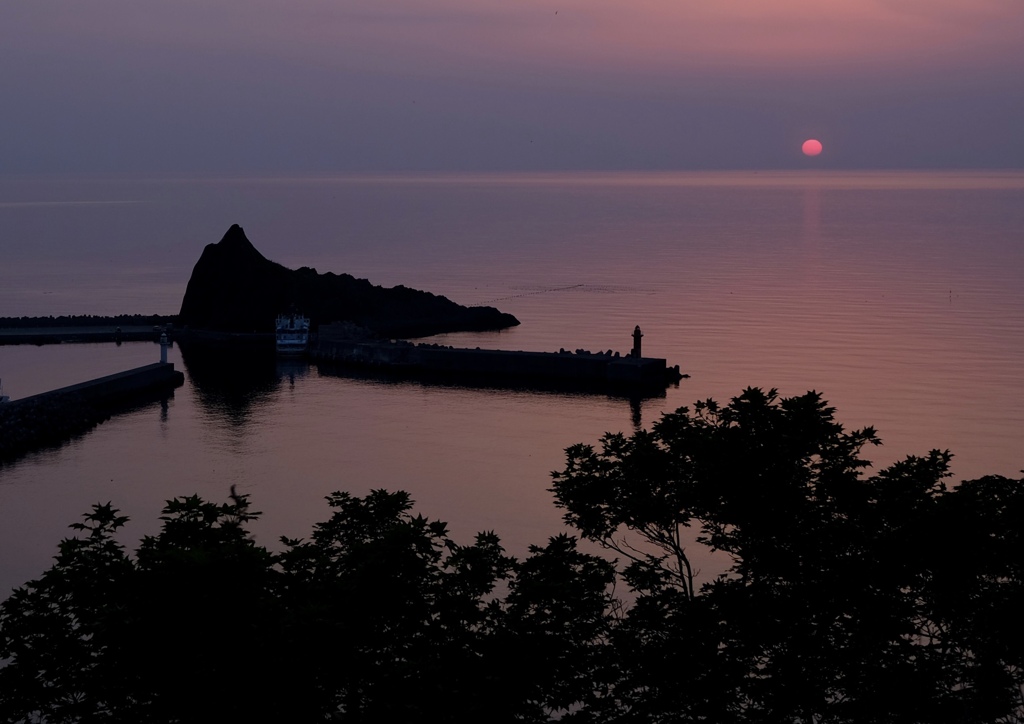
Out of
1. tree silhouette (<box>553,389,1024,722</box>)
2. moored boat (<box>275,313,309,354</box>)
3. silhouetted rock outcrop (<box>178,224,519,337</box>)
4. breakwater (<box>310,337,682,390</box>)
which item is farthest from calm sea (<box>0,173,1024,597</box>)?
tree silhouette (<box>553,389,1024,722</box>)

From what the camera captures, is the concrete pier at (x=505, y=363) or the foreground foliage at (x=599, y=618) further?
the concrete pier at (x=505, y=363)

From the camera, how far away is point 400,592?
16797 millimetres

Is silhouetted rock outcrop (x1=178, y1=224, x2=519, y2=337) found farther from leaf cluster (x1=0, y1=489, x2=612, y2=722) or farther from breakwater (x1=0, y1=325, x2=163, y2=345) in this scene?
leaf cluster (x1=0, y1=489, x2=612, y2=722)

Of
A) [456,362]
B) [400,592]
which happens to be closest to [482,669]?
[400,592]

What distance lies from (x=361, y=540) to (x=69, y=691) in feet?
15.4

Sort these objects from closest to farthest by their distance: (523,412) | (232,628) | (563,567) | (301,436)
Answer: (232,628) < (563,567) < (301,436) < (523,412)

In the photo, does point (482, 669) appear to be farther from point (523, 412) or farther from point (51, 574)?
point (523, 412)

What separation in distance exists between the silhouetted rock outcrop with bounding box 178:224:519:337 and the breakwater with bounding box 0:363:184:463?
20.3 meters

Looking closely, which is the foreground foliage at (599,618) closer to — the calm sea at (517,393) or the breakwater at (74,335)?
the calm sea at (517,393)

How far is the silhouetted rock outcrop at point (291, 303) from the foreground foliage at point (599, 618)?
2844 inches

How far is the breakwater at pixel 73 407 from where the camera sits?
53.8 meters

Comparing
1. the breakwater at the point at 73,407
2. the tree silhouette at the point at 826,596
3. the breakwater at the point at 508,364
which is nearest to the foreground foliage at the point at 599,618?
the tree silhouette at the point at 826,596

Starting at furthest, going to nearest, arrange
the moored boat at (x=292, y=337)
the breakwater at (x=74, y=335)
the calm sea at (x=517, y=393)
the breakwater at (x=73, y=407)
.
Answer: the breakwater at (x=74, y=335), the moored boat at (x=292, y=337), the breakwater at (x=73, y=407), the calm sea at (x=517, y=393)

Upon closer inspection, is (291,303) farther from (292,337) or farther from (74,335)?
(74,335)
